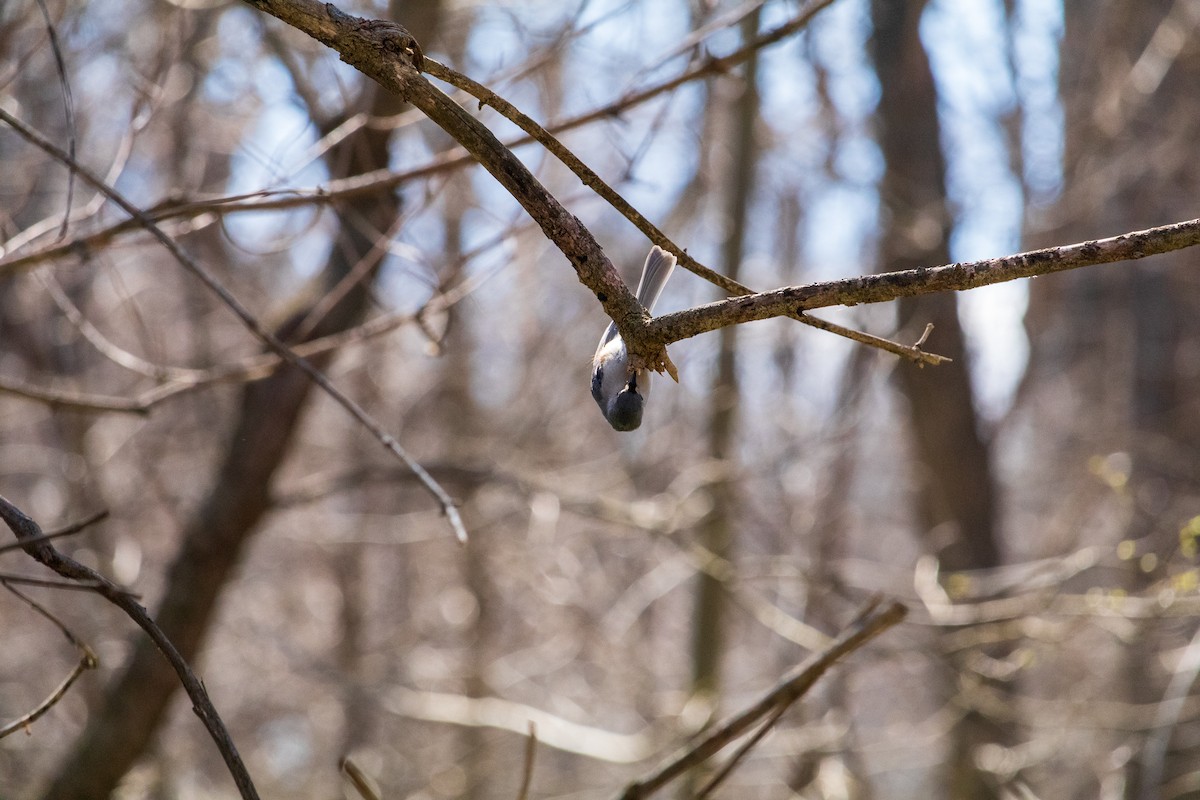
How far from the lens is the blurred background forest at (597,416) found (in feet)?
10.1

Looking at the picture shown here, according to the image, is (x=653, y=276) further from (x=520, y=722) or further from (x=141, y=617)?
(x=520, y=722)

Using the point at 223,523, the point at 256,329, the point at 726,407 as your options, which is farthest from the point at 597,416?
the point at 256,329

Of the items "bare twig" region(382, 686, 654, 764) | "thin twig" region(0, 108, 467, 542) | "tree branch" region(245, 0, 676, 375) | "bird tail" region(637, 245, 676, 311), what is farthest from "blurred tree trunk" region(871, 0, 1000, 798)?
"tree branch" region(245, 0, 676, 375)

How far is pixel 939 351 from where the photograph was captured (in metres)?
4.40

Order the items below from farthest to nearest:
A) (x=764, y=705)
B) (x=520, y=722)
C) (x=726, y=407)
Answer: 1. (x=520, y=722)
2. (x=726, y=407)
3. (x=764, y=705)

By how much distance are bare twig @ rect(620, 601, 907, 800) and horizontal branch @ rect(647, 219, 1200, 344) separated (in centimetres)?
79

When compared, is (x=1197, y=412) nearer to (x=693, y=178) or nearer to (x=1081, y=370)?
(x=1081, y=370)

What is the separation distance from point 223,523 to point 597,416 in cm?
391

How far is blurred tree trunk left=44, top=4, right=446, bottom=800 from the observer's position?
309 centimetres

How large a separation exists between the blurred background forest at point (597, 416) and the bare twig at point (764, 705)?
0.99m

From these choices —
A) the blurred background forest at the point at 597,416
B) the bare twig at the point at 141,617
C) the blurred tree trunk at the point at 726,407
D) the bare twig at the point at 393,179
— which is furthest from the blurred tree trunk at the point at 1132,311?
the bare twig at the point at 141,617

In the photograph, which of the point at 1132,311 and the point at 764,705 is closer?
the point at 764,705

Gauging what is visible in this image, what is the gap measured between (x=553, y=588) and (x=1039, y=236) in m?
3.21

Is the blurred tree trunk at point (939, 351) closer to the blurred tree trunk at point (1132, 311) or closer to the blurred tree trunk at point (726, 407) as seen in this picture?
the blurred tree trunk at point (1132, 311)
